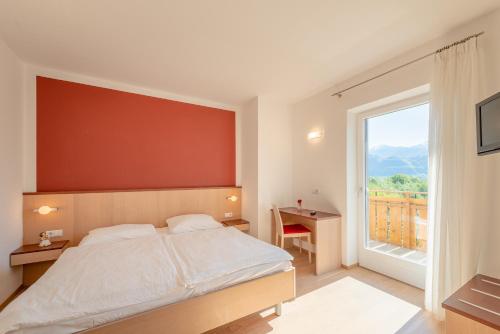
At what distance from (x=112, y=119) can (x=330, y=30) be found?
3.03 m

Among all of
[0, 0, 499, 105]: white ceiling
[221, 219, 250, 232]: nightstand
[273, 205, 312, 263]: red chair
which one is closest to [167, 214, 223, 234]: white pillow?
[221, 219, 250, 232]: nightstand

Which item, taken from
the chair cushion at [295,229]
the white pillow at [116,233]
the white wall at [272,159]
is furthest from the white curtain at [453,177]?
the white pillow at [116,233]

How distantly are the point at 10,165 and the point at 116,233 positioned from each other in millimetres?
1275

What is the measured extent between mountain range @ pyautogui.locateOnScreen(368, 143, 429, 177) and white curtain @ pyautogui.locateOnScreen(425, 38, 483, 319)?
0.47 meters

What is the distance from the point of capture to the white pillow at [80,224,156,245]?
2.37m

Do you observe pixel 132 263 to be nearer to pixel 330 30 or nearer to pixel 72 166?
pixel 72 166

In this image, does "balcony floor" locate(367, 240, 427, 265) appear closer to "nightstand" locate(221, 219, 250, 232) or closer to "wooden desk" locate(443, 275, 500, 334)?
"wooden desk" locate(443, 275, 500, 334)

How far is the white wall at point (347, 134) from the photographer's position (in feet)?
5.59

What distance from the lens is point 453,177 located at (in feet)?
6.04

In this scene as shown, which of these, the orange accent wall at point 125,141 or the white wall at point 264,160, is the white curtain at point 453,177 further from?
the orange accent wall at point 125,141

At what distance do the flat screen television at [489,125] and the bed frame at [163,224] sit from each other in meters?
1.78

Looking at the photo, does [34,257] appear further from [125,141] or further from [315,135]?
[315,135]

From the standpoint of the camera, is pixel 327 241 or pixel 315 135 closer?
pixel 327 241

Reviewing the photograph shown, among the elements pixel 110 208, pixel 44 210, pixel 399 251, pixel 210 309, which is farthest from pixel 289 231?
pixel 44 210
